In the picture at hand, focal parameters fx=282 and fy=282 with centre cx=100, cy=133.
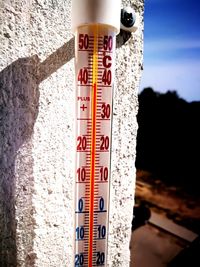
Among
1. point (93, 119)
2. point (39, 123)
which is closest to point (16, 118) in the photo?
point (39, 123)

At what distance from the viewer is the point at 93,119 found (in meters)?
0.62

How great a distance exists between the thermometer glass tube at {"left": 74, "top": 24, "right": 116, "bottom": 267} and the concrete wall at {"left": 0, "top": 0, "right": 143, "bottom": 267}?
93 millimetres

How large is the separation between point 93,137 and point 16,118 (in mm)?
188

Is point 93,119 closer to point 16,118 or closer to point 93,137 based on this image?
point 93,137

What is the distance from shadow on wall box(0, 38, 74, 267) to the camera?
64cm

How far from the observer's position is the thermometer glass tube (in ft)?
1.97

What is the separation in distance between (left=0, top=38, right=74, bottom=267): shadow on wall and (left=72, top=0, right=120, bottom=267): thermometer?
0.10m

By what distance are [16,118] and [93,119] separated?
18cm

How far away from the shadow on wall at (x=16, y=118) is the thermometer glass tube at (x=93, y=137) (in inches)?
3.9

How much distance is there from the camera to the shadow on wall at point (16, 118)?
642 millimetres

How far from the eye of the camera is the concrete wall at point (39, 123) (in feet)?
2.10

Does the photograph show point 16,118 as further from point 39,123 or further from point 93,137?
point 93,137

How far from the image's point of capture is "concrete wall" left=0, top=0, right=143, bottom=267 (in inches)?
25.1

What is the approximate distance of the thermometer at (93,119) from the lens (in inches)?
21.8
